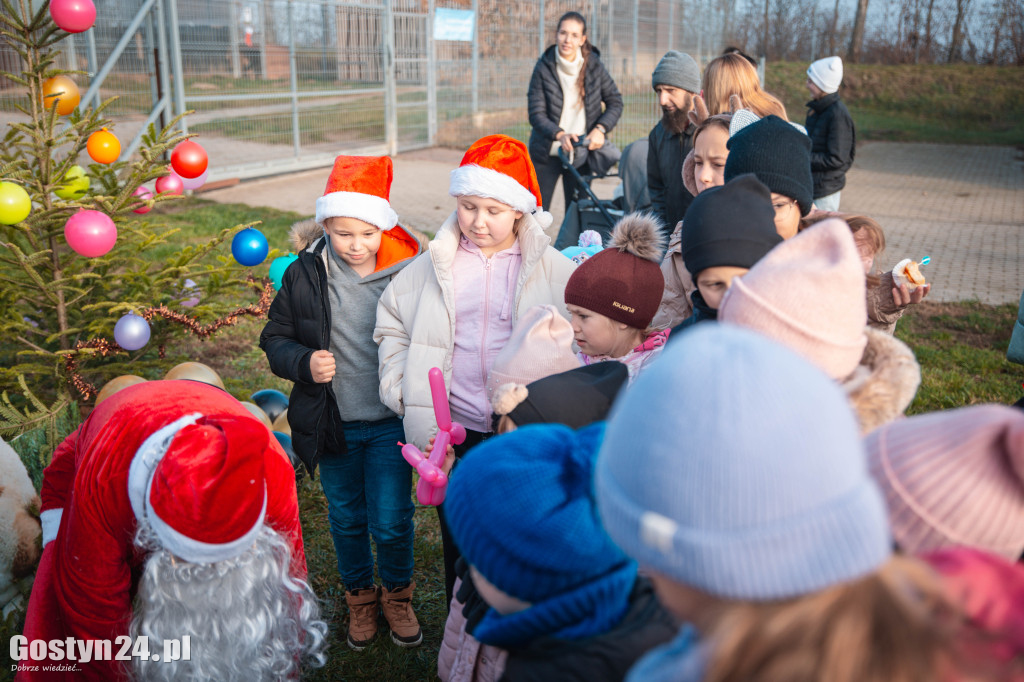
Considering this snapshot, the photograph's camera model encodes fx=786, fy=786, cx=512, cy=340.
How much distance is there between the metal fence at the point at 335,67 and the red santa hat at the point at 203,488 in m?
6.81

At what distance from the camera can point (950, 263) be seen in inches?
324

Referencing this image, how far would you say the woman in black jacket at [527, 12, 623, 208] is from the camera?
6699mm

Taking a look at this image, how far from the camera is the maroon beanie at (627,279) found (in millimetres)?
2336

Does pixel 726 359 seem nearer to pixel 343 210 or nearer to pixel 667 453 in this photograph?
pixel 667 453

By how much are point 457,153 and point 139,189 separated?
37.7 ft

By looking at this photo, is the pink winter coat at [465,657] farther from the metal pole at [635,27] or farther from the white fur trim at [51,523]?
the metal pole at [635,27]

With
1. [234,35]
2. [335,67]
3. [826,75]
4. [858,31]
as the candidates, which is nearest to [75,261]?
[826,75]

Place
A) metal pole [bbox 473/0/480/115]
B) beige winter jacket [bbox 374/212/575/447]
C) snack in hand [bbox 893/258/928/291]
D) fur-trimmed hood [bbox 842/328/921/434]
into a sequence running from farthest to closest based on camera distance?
1. metal pole [bbox 473/0/480/115]
2. beige winter jacket [bbox 374/212/575/447]
3. snack in hand [bbox 893/258/928/291]
4. fur-trimmed hood [bbox 842/328/921/434]

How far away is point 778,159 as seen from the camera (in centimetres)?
251

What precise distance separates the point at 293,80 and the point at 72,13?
931 cm

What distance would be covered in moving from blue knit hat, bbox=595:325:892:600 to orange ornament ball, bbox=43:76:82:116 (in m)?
3.69

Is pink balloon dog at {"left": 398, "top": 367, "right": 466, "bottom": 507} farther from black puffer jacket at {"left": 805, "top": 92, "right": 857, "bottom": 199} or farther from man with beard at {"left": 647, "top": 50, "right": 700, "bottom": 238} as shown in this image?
black puffer jacket at {"left": 805, "top": 92, "right": 857, "bottom": 199}

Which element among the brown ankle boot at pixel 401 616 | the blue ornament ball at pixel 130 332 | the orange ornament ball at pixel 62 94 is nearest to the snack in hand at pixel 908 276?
the brown ankle boot at pixel 401 616

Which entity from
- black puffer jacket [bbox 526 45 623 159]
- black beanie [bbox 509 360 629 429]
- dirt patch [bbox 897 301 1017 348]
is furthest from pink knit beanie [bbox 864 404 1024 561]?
black puffer jacket [bbox 526 45 623 159]
